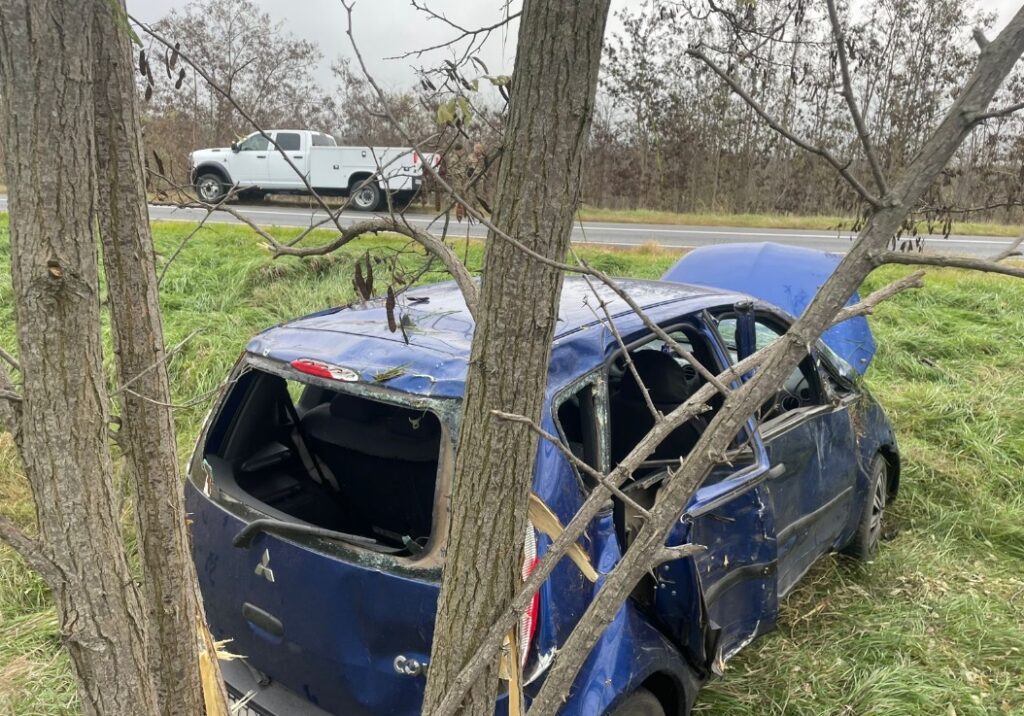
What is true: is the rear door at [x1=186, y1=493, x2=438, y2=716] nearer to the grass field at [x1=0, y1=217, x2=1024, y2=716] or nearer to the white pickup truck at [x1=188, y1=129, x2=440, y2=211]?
the grass field at [x1=0, y1=217, x2=1024, y2=716]

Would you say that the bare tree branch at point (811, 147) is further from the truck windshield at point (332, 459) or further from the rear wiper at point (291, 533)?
the truck windshield at point (332, 459)

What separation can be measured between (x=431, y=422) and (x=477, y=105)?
50.2 inches

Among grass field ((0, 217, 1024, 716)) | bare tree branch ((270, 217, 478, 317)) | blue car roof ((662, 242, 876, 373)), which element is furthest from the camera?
blue car roof ((662, 242, 876, 373))

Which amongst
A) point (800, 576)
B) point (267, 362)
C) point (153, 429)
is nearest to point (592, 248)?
point (800, 576)

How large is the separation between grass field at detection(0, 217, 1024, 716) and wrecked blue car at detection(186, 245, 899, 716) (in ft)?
1.18

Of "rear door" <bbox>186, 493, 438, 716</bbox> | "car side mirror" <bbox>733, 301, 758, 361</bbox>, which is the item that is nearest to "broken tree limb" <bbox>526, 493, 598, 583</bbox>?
"rear door" <bbox>186, 493, 438, 716</bbox>

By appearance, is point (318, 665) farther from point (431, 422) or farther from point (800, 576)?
point (800, 576)

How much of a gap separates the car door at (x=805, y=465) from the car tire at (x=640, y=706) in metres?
0.94

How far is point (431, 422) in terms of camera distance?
259 centimetres

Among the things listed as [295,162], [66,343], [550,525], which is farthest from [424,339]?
[295,162]

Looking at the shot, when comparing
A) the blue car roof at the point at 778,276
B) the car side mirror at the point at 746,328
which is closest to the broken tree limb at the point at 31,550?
the car side mirror at the point at 746,328

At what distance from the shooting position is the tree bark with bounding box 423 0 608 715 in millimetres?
1104

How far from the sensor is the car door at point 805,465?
3.00 metres

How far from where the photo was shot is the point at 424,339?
7.50 ft
